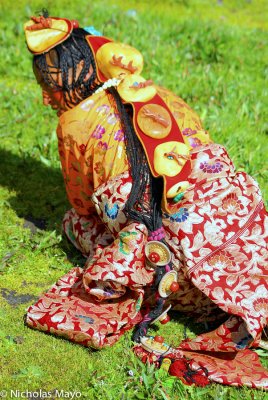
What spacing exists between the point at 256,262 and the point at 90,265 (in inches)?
34.5

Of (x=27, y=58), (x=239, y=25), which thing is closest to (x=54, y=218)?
(x=27, y=58)

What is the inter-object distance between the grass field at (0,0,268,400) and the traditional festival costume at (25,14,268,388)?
0.40 ft

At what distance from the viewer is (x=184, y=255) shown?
3.47m

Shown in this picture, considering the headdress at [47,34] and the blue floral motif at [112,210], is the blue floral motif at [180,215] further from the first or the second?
the headdress at [47,34]

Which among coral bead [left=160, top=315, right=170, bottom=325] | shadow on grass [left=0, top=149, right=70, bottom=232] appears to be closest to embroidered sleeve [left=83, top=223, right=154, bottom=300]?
coral bead [left=160, top=315, right=170, bottom=325]

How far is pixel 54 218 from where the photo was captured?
4.82m

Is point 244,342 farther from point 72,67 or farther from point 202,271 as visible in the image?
point 72,67

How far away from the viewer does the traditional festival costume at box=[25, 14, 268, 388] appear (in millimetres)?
3453

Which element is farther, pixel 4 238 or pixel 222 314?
pixel 4 238

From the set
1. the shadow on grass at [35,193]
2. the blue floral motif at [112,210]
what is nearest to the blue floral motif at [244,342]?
the blue floral motif at [112,210]

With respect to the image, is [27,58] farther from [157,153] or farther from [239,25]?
[157,153]

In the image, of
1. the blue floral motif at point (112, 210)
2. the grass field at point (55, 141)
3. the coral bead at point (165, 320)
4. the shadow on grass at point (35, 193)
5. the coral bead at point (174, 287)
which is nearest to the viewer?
the grass field at point (55, 141)

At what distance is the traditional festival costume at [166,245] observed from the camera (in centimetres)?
345

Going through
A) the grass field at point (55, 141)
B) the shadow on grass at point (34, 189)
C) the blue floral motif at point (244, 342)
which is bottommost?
the shadow on grass at point (34, 189)
